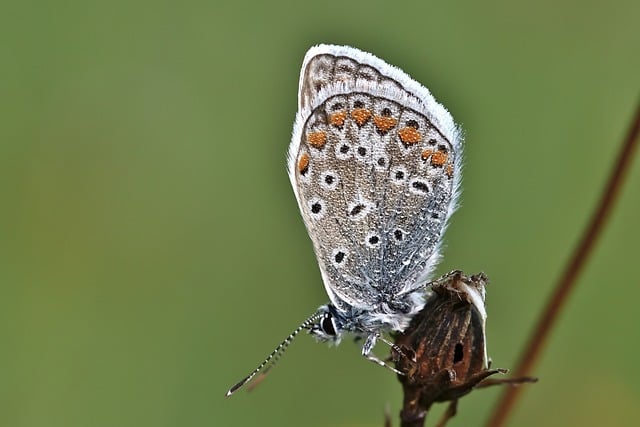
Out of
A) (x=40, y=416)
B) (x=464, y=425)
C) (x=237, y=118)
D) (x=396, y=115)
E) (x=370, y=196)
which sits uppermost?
(x=396, y=115)

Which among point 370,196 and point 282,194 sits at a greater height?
point 370,196

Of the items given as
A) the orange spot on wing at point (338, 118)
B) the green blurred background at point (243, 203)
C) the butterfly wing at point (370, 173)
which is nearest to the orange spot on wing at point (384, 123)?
the butterfly wing at point (370, 173)

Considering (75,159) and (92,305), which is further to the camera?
(75,159)

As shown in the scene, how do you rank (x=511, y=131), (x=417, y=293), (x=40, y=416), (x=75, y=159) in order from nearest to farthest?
(x=417, y=293)
(x=40, y=416)
(x=75, y=159)
(x=511, y=131)

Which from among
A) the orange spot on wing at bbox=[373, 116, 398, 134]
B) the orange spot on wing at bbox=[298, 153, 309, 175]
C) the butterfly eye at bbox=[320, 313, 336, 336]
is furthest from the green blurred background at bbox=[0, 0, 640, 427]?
the orange spot on wing at bbox=[373, 116, 398, 134]

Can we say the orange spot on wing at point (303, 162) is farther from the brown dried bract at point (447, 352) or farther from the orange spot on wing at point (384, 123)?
the brown dried bract at point (447, 352)

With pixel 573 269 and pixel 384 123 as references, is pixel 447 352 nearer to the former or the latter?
pixel 573 269

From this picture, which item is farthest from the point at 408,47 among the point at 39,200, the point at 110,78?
the point at 39,200

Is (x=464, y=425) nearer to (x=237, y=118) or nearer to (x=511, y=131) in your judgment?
(x=511, y=131)

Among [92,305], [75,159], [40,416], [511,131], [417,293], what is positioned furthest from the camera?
[511,131]
